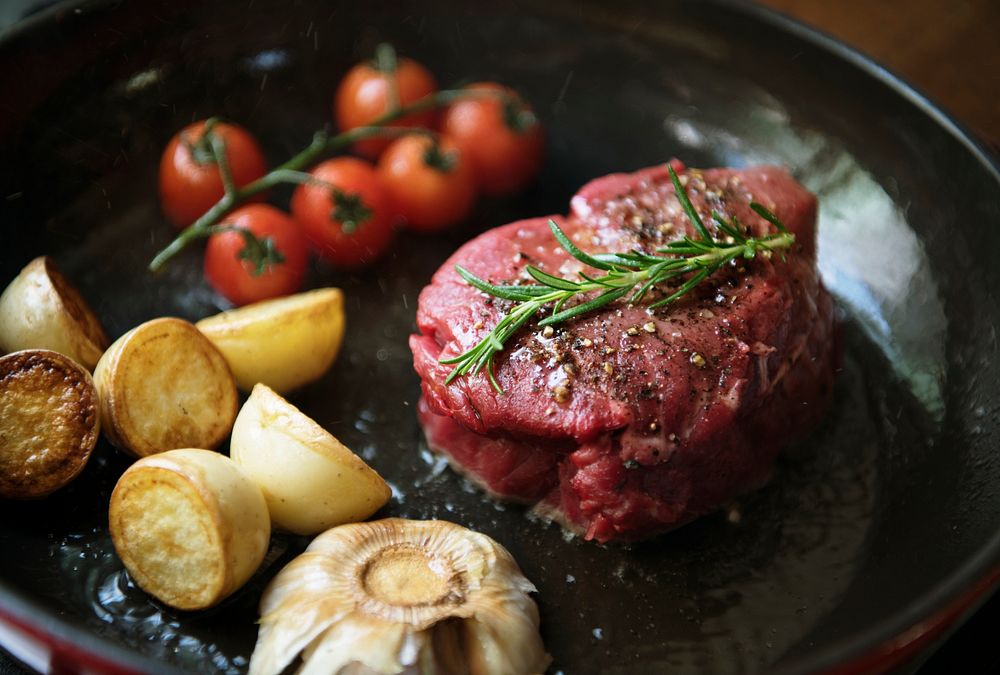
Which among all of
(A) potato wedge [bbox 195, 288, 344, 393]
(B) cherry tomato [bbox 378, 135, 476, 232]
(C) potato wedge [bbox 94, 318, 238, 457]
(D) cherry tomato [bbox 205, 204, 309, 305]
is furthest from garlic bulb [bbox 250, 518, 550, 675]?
(B) cherry tomato [bbox 378, 135, 476, 232]

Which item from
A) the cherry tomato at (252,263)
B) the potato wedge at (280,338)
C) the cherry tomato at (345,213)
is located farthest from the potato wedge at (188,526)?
the cherry tomato at (345,213)

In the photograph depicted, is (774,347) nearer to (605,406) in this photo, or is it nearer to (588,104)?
(605,406)

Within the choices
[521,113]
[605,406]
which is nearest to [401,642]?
[605,406]

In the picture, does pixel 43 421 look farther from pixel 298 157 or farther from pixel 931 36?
pixel 931 36

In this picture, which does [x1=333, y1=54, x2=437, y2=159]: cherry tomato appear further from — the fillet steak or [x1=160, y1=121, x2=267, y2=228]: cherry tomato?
the fillet steak

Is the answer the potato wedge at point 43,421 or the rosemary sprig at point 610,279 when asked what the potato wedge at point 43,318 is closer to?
the potato wedge at point 43,421

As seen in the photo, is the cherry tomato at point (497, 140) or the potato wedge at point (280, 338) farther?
the cherry tomato at point (497, 140)
